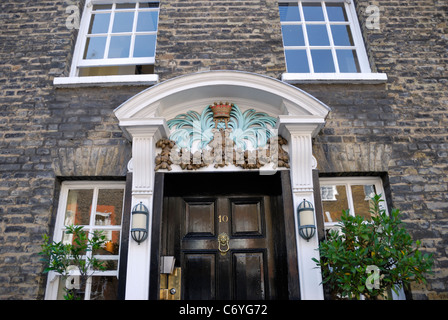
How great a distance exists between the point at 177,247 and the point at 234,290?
81 cm

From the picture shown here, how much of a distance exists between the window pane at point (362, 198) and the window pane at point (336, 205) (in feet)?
0.37

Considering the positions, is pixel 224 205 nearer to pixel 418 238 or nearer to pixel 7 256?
pixel 418 238

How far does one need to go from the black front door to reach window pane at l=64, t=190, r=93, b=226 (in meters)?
0.88

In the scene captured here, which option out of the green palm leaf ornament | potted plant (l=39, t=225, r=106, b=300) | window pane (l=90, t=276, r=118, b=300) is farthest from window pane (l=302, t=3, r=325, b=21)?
window pane (l=90, t=276, r=118, b=300)

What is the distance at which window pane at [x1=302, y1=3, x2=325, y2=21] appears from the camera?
5.45m

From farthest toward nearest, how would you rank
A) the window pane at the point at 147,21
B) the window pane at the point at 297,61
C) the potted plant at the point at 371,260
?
the window pane at the point at 147,21, the window pane at the point at 297,61, the potted plant at the point at 371,260

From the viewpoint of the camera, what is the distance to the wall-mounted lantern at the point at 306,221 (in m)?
3.71

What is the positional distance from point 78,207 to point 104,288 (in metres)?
0.97

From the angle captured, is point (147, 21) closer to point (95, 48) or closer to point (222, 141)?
point (95, 48)

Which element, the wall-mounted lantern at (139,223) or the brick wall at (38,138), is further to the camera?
the brick wall at (38,138)

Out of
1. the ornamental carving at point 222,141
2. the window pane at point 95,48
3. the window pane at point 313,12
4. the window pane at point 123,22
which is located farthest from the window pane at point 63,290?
the window pane at point 313,12

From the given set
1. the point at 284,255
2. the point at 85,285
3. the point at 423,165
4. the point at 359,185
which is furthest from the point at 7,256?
the point at 423,165

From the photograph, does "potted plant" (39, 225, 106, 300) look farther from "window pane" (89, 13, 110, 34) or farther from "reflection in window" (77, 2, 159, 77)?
"window pane" (89, 13, 110, 34)

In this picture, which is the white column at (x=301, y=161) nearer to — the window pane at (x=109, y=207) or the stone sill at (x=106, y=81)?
the stone sill at (x=106, y=81)
